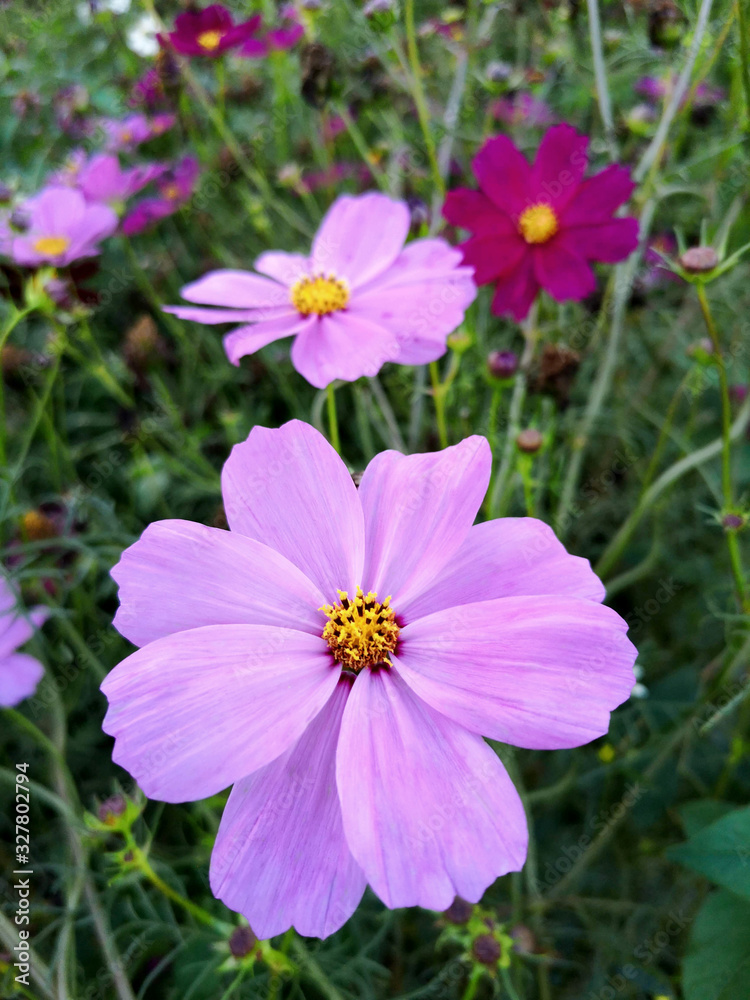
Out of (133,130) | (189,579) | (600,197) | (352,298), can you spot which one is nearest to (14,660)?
(189,579)

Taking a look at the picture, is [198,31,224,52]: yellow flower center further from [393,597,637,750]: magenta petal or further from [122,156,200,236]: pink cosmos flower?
[393,597,637,750]: magenta petal

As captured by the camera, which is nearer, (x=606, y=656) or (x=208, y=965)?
(x=606, y=656)

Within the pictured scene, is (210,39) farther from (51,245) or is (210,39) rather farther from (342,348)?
(342,348)

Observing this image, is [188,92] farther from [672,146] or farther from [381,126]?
[672,146]

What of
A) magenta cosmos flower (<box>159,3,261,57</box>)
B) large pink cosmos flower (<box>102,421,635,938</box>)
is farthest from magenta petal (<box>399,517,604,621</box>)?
magenta cosmos flower (<box>159,3,261,57</box>)

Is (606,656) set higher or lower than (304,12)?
lower

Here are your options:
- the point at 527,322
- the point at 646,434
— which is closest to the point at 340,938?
the point at 527,322

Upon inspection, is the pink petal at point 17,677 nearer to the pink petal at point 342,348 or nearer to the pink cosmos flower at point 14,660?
the pink cosmos flower at point 14,660
